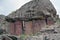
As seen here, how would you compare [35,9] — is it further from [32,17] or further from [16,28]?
[16,28]

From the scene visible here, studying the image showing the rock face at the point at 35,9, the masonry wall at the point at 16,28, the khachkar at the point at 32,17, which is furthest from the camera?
the masonry wall at the point at 16,28

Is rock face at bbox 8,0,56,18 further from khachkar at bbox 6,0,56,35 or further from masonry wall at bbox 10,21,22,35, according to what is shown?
masonry wall at bbox 10,21,22,35

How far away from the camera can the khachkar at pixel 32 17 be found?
4053 cm

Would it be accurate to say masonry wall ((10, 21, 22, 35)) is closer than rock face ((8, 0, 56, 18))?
No

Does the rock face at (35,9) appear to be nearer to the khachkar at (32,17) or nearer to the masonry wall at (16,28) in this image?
the khachkar at (32,17)

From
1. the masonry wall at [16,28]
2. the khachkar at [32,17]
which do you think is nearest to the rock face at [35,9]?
the khachkar at [32,17]

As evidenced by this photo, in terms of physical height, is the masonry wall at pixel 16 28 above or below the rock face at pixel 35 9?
below

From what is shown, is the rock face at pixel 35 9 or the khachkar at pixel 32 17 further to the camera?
the rock face at pixel 35 9

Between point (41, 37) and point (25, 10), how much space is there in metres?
17.4

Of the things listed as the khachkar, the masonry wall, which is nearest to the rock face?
the khachkar

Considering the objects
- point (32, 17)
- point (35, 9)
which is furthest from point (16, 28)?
point (35, 9)

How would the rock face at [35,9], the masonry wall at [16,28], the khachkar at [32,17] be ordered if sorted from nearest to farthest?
the khachkar at [32,17] < the rock face at [35,9] < the masonry wall at [16,28]

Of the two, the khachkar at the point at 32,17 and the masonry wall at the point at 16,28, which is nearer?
the khachkar at the point at 32,17

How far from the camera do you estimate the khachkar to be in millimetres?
40531
